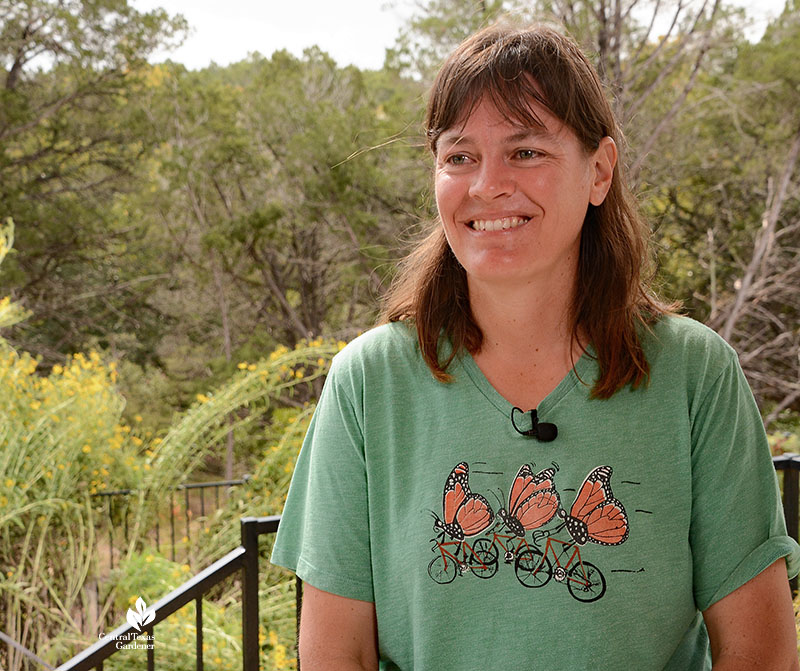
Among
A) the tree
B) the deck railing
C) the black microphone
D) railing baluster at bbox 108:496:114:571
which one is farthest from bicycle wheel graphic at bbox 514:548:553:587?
the tree

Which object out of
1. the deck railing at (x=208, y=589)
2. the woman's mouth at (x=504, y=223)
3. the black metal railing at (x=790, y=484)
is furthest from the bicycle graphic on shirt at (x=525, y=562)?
the black metal railing at (x=790, y=484)

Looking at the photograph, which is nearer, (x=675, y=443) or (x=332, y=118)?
(x=675, y=443)

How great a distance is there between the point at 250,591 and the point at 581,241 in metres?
0.74

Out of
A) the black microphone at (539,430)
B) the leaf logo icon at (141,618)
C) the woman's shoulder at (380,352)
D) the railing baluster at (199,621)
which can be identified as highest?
the woman's shoulder at (380,352)

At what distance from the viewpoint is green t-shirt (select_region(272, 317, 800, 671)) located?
33.4 inches

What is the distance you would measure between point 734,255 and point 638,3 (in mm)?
2030

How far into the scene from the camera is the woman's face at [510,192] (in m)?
0.87

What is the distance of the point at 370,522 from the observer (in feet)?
3.00

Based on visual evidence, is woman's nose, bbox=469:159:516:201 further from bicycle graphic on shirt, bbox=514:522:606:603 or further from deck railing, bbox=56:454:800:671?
deck railing, bbox=56:454:800:671

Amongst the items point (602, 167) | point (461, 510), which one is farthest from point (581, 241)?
point (461, 510)

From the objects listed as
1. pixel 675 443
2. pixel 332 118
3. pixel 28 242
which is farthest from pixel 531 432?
pixel 28 242

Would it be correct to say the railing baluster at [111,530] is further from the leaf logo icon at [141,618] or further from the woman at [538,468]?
the woman at [538,468]

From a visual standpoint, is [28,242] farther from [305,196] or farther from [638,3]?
[638,3]

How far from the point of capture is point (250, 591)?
1.29 metres
